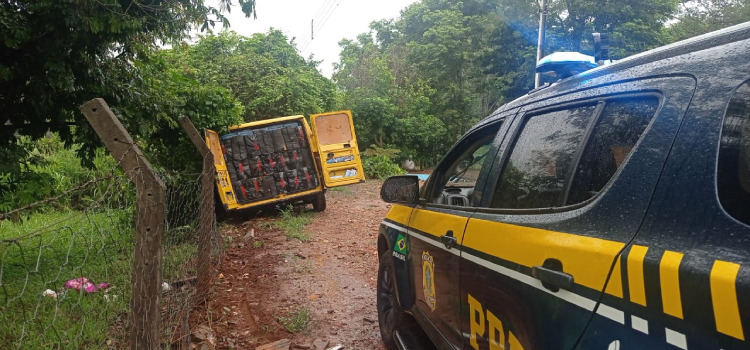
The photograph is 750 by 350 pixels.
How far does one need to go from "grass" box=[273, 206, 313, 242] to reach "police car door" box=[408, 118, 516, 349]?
5485 millimetres

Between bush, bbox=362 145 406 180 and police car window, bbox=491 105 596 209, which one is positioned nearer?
police car window, bbox=491 105 596 209

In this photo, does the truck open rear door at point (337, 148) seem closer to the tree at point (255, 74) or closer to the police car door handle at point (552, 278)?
the tree at point (255, 74)

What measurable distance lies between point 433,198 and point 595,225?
155cm

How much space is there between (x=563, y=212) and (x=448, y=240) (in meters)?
0.77

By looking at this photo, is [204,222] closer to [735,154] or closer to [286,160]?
[735,154]

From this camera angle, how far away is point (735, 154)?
1.13 meters

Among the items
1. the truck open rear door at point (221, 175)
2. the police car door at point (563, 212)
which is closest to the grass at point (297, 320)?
the police car door at point (563, 212)

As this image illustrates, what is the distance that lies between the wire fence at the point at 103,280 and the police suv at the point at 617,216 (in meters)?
1.55

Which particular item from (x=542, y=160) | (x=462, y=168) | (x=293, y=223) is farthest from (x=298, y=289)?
(x=293, y=223)

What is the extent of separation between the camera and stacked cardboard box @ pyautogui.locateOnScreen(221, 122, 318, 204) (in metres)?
10.3

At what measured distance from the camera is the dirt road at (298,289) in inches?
164

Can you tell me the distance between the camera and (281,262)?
6.70 meters

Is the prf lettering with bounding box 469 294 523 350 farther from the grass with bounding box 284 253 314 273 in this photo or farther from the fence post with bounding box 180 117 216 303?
the grass with bounding box 284 253 314 273

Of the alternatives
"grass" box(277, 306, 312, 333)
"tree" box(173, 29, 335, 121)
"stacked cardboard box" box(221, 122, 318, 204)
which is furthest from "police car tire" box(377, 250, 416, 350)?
"tree" box(173, 29, 335, 121)
